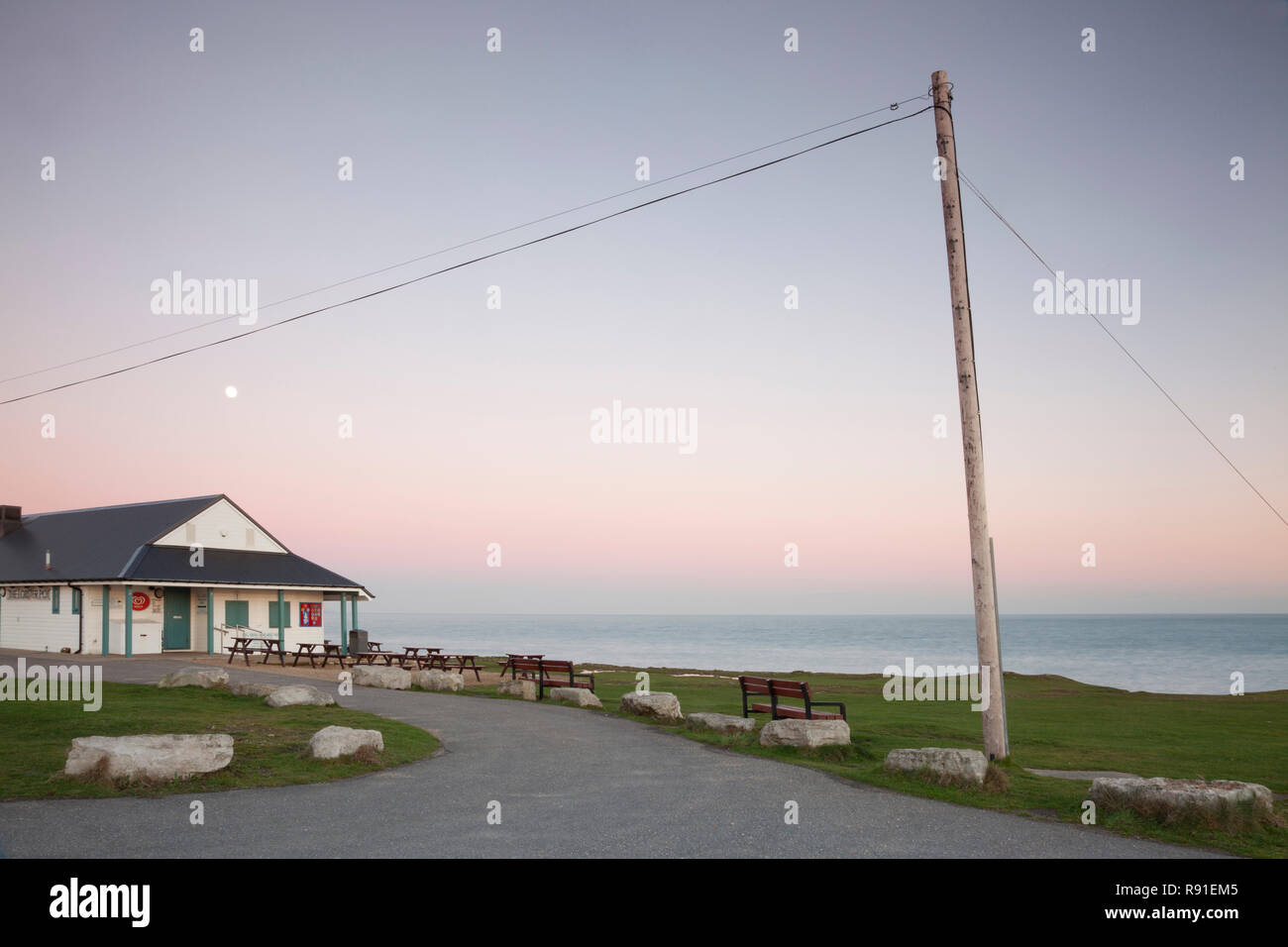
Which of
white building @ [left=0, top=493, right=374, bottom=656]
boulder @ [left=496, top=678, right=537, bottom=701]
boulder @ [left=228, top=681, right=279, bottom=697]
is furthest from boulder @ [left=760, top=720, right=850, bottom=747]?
white building @ [left=0, top=493, right=374, bottom=656]

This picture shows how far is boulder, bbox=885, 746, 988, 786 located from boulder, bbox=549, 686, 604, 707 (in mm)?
9982

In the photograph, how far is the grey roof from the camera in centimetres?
Result: 3312

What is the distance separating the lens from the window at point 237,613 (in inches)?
1407

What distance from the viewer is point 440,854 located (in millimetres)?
7230

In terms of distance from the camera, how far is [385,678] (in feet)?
79.0

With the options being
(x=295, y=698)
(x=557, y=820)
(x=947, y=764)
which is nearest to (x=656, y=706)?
(x=295, y=698)

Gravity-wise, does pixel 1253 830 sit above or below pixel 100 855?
below

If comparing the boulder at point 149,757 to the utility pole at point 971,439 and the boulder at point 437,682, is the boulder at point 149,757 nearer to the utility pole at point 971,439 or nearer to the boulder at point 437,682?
the utility pole at point 971,439

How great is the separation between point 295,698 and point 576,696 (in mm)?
6041
